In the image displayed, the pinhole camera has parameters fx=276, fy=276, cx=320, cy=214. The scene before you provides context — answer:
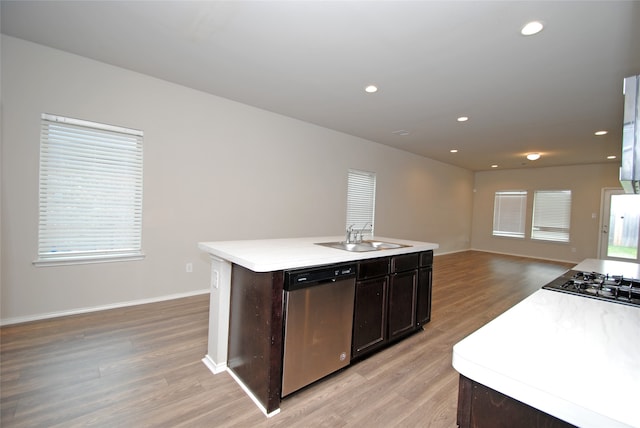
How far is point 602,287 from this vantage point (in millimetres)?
1524

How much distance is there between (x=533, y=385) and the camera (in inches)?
25.7

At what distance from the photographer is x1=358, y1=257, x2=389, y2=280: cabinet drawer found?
2.22 meters

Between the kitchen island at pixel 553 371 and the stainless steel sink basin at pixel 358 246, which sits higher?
the stainless steel sink basin at pixel 358 246

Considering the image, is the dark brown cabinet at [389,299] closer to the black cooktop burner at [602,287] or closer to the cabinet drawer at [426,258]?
the cabinet drawer at [426,258]

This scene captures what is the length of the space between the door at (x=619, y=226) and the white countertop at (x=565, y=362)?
835cm

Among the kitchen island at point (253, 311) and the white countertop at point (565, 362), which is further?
the kitchen island at point (253, 311)

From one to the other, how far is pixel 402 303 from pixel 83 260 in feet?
11.1

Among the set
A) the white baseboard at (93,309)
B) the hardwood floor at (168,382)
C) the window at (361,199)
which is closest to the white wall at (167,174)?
the white baseboard at (93,309)

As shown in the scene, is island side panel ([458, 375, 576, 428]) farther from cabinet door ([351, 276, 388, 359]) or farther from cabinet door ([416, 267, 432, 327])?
cabinet door ([416, 267, 432, 327])

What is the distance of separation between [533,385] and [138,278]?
12.5ft

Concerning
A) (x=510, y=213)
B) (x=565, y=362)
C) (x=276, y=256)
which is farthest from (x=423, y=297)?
(x=510, y=213)

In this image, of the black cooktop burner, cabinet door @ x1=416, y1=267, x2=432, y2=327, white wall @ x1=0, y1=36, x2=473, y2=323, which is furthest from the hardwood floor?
the black cooktop burner

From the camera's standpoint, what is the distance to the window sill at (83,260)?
2799mm

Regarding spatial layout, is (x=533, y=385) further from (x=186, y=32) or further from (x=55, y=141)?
(x=55, y=141)
